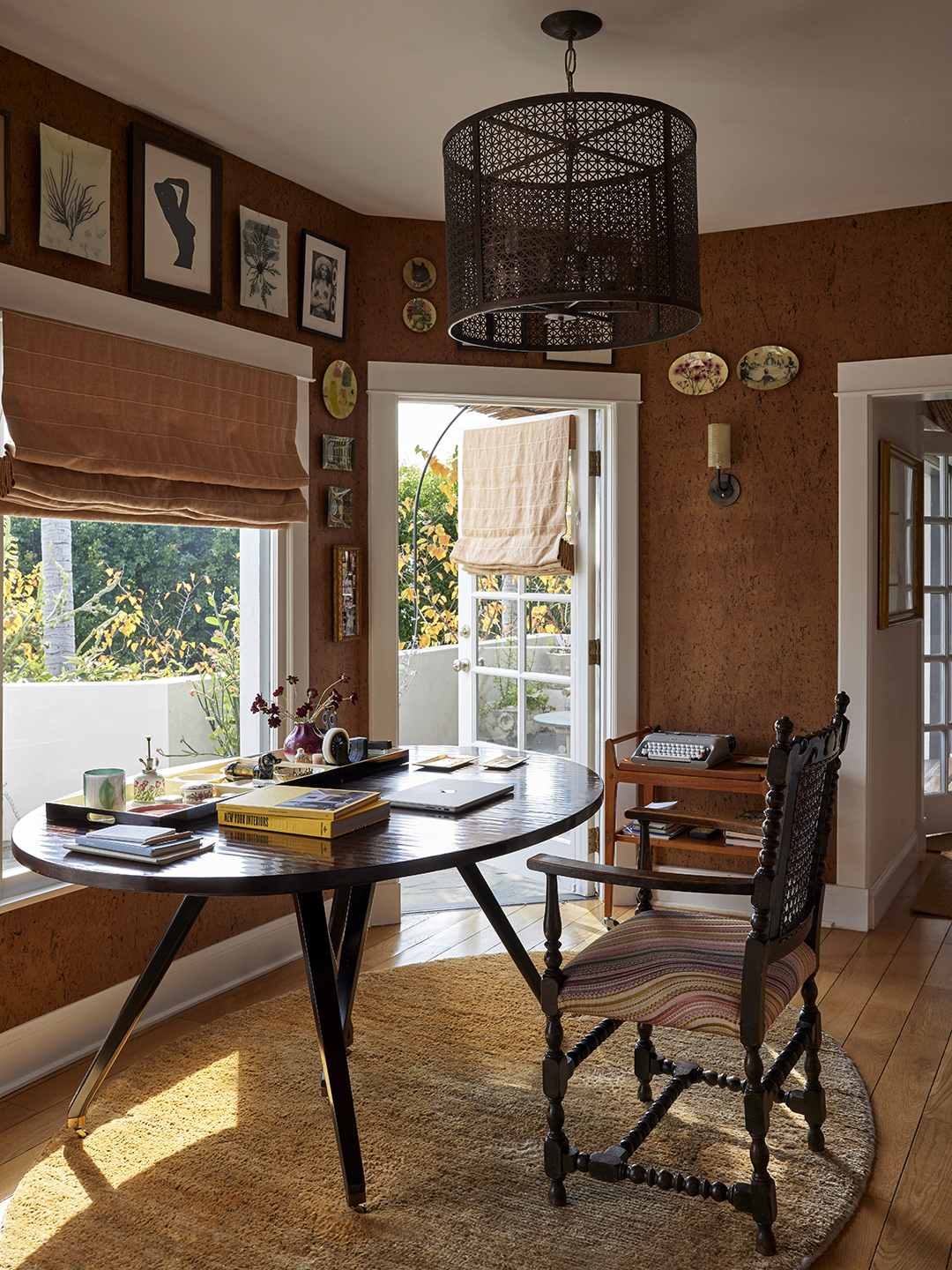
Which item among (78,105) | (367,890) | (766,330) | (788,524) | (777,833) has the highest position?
(78,105)

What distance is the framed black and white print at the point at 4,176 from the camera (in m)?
2.68

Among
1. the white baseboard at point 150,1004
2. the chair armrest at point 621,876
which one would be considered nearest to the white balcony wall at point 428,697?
the white baseboard at point 150,1004

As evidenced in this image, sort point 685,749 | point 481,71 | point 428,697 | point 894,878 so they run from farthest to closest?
point 428,697 → point 894,878 → point 685,749 → point 481,71

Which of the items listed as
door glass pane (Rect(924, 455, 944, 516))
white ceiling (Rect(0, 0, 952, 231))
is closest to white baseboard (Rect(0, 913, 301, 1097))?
white ceiling (Rect(0, 0, 952, 231))

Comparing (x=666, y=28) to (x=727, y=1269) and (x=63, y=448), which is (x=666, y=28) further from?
(x=727, y=1269)

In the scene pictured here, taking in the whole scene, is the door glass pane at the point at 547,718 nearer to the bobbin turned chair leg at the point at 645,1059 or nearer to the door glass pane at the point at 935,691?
the door glass pane at the point at 935,691

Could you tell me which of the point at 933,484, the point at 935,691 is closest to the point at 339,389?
the point at 933,484

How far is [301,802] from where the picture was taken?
2334 millimetres

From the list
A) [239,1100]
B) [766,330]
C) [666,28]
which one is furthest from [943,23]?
[239,1100]

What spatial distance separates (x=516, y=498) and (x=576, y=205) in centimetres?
281

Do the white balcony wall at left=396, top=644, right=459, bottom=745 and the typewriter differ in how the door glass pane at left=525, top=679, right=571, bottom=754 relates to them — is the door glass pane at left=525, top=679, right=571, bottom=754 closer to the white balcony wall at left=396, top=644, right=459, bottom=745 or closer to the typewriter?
the typewriter

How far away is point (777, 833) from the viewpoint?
6.59 ft

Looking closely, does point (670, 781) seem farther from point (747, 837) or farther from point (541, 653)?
point (541, 653)

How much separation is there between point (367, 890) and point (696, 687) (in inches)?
79.9
